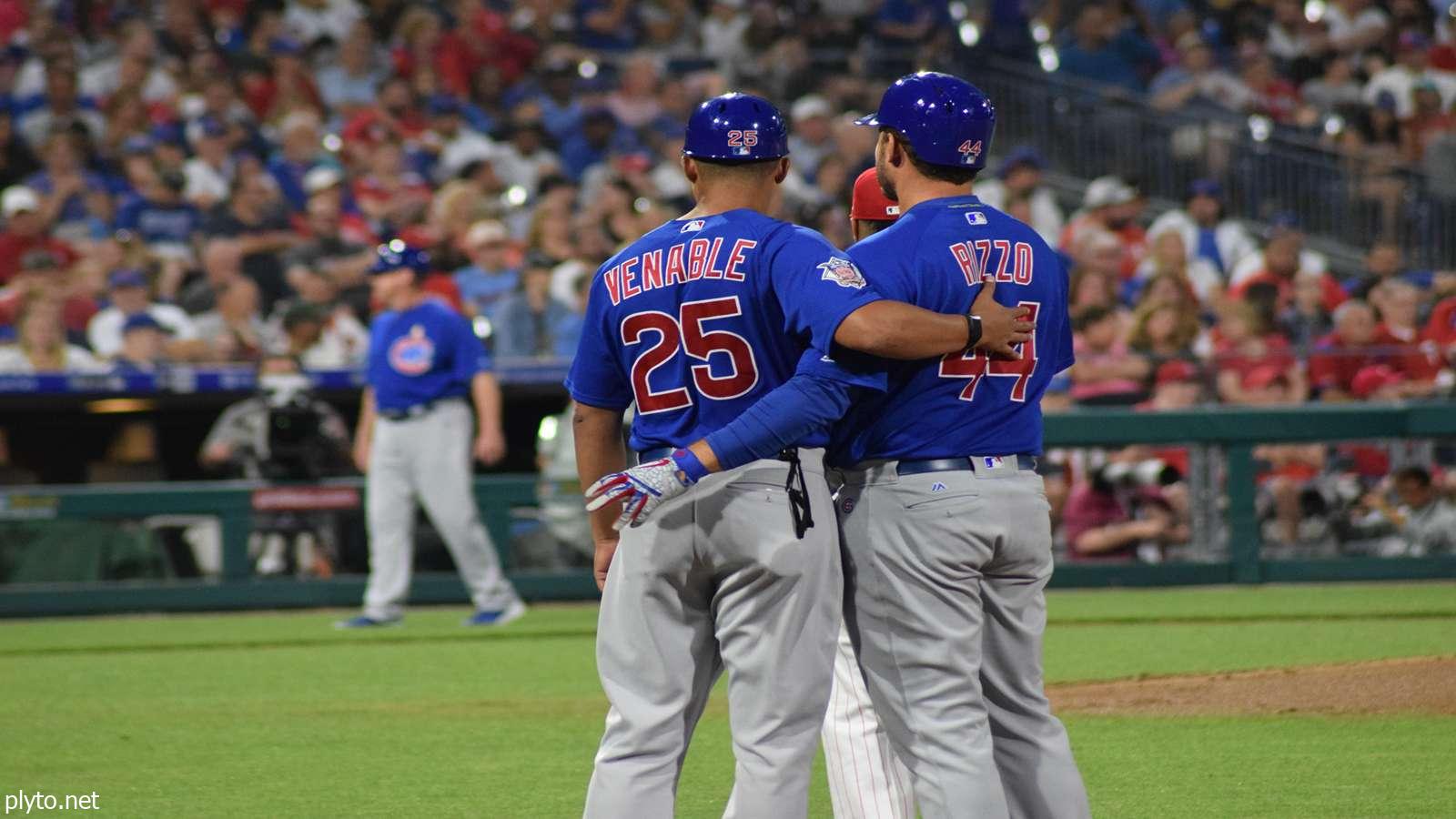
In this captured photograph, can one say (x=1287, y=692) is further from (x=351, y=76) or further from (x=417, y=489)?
(x=351, y=76)

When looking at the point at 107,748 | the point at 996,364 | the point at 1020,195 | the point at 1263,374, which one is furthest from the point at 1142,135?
the point at 996,364

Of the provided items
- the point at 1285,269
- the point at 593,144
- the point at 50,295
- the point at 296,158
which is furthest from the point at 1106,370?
the point at 50,295

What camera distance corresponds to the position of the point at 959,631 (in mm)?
3826

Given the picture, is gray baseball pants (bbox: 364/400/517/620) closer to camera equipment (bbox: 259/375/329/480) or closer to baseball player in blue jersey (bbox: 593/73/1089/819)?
camera equipment (bbox: 259/375/329/480)

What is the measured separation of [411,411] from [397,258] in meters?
0.85

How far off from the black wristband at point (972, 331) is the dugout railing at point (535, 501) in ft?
24.9

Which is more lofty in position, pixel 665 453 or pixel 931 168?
pixel 931 168

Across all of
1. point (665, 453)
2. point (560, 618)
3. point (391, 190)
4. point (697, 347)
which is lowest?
point (560, 618)

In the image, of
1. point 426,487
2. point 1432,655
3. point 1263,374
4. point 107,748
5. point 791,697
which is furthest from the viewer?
point 1263,374

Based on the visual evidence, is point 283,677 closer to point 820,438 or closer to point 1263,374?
point 820,438

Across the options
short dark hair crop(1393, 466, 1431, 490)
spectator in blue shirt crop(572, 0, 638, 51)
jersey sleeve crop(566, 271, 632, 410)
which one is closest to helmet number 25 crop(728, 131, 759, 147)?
jersey sleeve crop(566, 271, 632, 410)

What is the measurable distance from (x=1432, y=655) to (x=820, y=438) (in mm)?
5239

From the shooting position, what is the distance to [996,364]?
395 centimetres

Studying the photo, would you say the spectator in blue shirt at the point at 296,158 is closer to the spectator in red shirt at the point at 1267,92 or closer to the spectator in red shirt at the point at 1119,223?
the spectator in red shirt at the point at 1119,223
